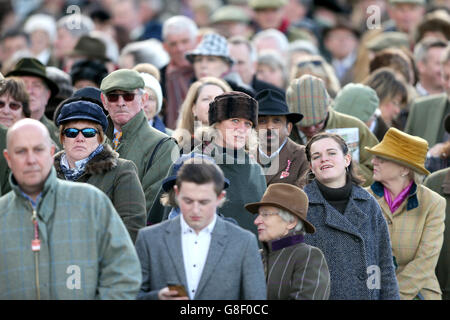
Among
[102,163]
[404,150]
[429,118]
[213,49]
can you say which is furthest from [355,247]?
[213,49]

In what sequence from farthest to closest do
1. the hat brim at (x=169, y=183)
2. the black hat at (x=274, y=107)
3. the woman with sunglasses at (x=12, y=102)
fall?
the black hat at (x=274, y=107)
the woman with sunglasses at (x=12, y=102)
the hat brim at (x=169, y=183)

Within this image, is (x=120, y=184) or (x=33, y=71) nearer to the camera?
(x=120, y=184)

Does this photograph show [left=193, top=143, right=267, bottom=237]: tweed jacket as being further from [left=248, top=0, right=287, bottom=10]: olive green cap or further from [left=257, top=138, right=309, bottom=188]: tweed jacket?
[left=248, top=0, right=287, bottom=10]: olive green cap

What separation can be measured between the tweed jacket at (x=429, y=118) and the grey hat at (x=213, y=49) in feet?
6.87

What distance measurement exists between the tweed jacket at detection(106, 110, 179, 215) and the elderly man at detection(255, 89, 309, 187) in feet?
2.72

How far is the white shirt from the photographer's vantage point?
7355 millimetres

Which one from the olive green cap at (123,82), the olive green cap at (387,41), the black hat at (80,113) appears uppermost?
the olive green cap at (387,41)

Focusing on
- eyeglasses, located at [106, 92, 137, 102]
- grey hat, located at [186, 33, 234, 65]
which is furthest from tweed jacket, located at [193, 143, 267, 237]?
grey hat, located at [186, 33, 234, 65]

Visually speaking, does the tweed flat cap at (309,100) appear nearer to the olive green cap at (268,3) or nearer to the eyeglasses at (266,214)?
the eyeglasses at (266,214)

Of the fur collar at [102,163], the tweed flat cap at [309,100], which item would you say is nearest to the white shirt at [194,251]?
the fur collar at [102,163]

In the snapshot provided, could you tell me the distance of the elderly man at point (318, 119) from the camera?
34.5 feet

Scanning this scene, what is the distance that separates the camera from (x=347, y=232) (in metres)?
8.45

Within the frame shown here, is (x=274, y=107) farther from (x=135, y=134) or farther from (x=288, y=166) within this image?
(x=135, y=134)

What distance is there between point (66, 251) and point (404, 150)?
326 centimetres
